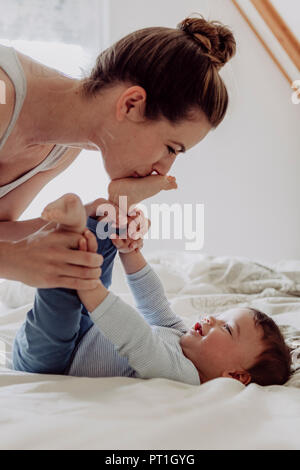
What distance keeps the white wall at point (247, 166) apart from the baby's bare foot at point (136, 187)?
6.98ft

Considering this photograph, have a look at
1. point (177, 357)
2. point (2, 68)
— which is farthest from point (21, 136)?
point (177, 357)

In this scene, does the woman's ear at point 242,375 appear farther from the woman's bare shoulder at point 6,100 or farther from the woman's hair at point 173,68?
the woman's bare shoulder at point 6,100

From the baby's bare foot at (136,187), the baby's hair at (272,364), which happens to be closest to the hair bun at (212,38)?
the baby's bare foot at (136,187)

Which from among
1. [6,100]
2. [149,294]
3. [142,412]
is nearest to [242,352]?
[149,294]

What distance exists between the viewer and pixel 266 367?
3.77 ft

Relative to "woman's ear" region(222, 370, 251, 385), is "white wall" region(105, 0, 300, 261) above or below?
above

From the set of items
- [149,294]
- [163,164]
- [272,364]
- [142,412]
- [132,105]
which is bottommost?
[272,364]

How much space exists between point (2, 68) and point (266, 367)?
32.9 inches

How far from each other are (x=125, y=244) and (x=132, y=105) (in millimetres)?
318

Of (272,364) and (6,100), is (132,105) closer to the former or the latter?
(6,100)

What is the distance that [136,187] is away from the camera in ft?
3.67

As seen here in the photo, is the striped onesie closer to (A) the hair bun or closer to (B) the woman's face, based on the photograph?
(B) the woman's face

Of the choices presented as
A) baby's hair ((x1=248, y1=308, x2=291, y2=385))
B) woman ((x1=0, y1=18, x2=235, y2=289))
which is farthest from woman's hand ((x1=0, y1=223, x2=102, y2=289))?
baby's hair ((x1=248, y1=308, x2=291, y2=385))

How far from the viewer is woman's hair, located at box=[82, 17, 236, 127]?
3.32 ft
